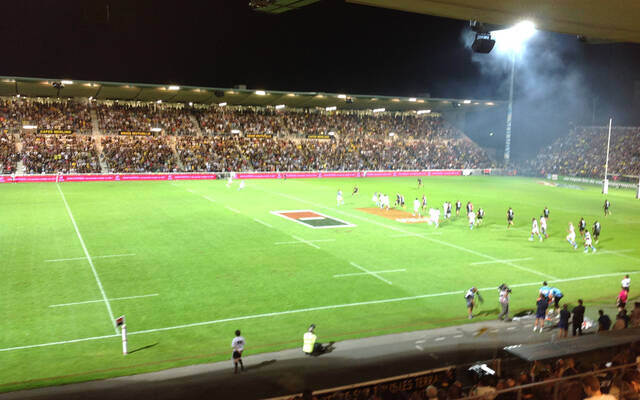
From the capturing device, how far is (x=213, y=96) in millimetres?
67875

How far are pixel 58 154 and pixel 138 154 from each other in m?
8.36

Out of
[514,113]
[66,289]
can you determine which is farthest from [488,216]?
[514,113]

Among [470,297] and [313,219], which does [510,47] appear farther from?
[470,297]

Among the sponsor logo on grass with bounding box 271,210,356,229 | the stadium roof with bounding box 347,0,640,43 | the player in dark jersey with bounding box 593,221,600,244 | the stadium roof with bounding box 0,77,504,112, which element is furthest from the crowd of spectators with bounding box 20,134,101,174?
the stadium roof with bounding box 347,0,640,43

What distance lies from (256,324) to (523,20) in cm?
1111

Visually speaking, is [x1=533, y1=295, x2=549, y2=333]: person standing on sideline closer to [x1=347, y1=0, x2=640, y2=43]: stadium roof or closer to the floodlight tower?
[x1=347, y1=0, x2=640, y2=43]: stadium roof

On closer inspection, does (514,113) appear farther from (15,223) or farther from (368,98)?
(15,223)

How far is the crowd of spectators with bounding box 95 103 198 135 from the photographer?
6625 centimetres

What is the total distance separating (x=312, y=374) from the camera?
12.9m

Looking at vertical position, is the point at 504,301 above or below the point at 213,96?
below

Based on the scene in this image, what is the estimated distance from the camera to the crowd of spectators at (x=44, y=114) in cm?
6131

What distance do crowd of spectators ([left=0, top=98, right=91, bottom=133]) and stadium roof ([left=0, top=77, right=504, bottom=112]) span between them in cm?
126

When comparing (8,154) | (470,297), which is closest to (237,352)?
(470,297)

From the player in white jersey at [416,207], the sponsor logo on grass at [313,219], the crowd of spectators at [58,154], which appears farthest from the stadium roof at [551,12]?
the crowd of spectators at [58,154]
